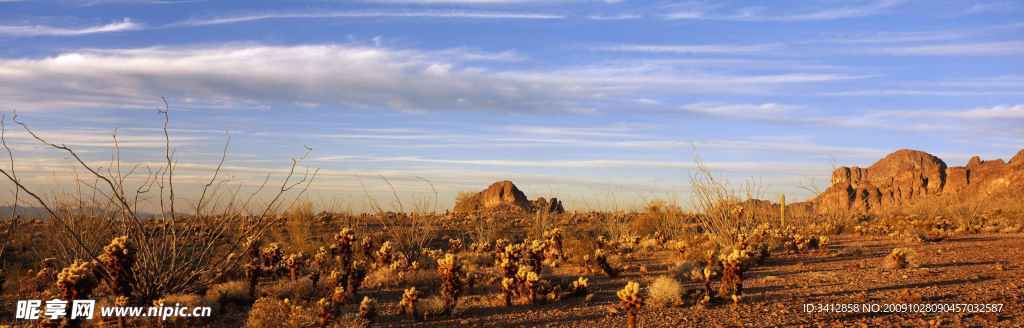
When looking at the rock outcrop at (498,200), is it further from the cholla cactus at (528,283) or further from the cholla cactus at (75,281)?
the cholla cactus at (75,281)

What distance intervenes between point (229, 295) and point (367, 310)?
114 inches

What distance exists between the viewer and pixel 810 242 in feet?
51.2

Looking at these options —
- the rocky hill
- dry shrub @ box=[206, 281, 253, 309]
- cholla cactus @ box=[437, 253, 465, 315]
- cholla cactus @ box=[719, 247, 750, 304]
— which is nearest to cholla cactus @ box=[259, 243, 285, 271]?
dry shrub @ box=[206, 281, 253, 309]

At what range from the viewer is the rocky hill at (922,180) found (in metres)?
54.7

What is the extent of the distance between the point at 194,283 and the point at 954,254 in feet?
45.5

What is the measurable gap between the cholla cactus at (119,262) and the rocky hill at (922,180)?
163ft

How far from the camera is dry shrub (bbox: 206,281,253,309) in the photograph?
964cm

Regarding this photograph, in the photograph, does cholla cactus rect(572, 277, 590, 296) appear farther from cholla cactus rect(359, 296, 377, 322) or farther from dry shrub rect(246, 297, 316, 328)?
dry shrub rect(246, 297, 316, 328)

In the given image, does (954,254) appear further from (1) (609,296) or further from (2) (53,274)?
(2) (53,274)

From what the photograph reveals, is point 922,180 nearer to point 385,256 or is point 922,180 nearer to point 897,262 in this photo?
point 897,262

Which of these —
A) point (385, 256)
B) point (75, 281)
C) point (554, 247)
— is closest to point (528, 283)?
point (385, 256)

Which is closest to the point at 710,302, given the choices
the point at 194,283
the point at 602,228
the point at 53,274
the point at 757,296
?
the point at 757,296

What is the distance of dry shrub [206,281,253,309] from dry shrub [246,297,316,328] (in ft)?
5.53

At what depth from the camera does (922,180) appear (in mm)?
65938
